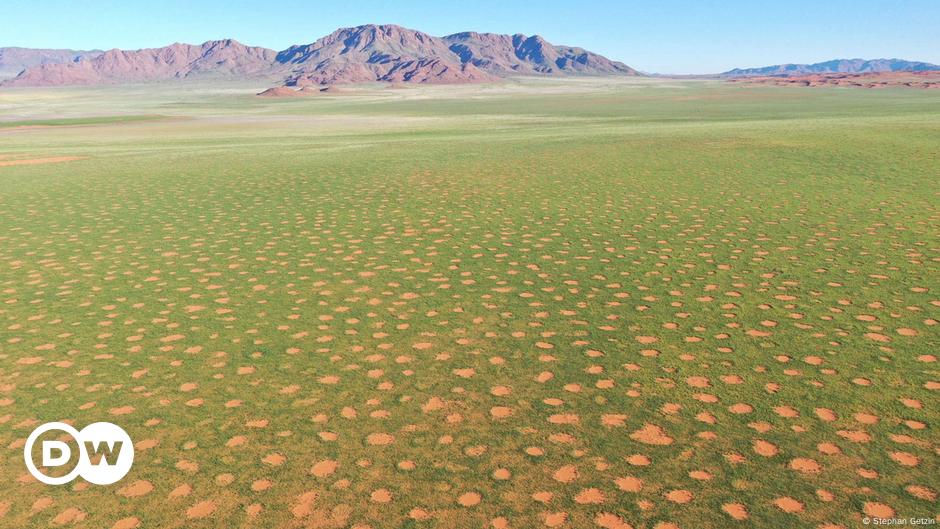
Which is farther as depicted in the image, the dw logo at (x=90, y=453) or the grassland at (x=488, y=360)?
the dw logo at (x=90, y=453)

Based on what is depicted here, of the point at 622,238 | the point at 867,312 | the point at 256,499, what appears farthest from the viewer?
the point at 622,238

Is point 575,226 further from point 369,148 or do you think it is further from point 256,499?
point 369,148

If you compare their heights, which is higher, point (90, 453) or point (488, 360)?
point (488, 360)

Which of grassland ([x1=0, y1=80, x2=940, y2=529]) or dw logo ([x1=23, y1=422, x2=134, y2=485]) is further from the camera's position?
dw logo ([x1=23, y1=422, x2=134, y2=485])

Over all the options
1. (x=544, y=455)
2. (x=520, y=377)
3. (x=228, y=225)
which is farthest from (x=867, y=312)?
(x=228, y=225)

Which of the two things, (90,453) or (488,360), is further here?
(488,360)
